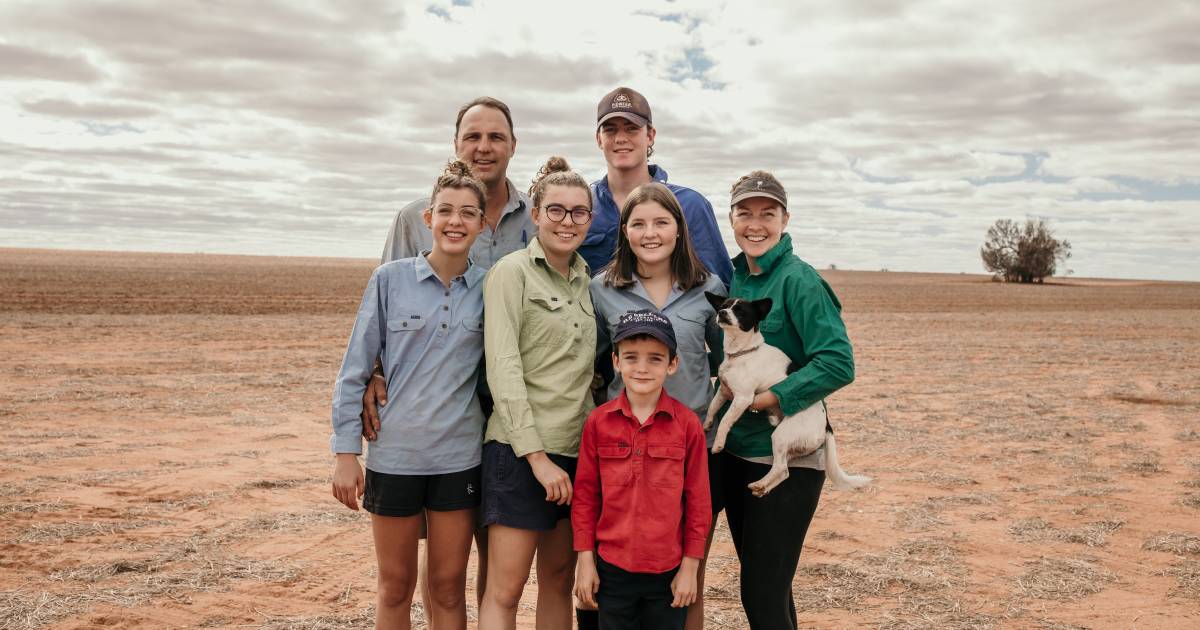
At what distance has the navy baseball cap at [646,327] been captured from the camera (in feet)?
9.66

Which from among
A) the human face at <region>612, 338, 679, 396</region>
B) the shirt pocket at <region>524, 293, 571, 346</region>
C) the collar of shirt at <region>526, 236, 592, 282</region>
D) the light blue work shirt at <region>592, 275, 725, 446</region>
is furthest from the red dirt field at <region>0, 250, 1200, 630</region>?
the collar of shirt at <region>526, 236, 592, 282</region>

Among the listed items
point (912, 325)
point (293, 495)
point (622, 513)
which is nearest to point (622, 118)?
point (622, 513)

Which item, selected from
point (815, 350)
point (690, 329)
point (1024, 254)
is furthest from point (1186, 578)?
point (1024, 254)

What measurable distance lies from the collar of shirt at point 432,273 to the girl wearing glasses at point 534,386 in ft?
0.39

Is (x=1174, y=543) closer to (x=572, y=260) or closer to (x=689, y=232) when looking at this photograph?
(x=689, y=232)

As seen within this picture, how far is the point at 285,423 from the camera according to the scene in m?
9.84

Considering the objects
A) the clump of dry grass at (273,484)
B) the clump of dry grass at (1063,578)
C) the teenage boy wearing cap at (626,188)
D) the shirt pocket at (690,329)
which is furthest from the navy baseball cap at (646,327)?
the clump of dry grass at (273,484)

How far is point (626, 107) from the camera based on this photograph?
3766 mm

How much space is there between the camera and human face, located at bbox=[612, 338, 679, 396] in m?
2.98

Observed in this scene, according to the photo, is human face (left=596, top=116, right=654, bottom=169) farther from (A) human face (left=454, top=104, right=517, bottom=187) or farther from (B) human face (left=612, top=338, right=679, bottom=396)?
(B) human face (left=612, top=338, right=679, bottom=396)

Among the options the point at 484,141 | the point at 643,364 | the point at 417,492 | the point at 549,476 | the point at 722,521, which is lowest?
the point at 722,521

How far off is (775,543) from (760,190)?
4.65 ft

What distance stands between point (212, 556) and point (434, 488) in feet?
10.5

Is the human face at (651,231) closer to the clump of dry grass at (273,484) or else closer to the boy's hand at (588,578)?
the boy's hand at (588,578)
